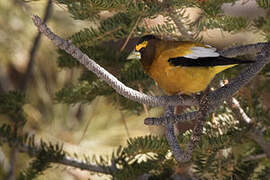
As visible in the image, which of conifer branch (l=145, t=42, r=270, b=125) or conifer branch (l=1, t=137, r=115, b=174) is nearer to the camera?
conifer branch (l=145, t=42, r=270, b=125)

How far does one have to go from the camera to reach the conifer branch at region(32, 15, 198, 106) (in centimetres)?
42

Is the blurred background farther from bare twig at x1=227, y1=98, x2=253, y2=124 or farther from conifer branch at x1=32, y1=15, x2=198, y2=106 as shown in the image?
conifer branch at x1=32, y1=15, x2=198, y2=106

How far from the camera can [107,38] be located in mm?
716

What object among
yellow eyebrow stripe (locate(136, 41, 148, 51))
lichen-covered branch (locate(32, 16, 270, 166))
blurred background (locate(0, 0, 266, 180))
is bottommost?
blurred background (locate(0, 0, 266, 180))

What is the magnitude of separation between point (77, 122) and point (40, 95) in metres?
0.12

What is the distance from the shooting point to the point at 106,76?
48 centimetres

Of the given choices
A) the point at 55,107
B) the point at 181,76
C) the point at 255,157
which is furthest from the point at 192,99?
the point at 55,107

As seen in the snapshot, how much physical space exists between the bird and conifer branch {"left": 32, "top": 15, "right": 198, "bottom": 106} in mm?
26

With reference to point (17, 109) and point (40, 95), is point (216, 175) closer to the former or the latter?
point (17, 109)

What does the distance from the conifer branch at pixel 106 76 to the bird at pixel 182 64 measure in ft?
0.09

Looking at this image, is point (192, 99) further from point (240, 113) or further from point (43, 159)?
point (43, 159)

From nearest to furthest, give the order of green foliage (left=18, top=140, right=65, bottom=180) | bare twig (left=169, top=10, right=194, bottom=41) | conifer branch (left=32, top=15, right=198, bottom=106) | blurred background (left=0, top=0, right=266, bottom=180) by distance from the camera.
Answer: conifer branch (left=32, top=15, right=198, bottom=106), bare twig (left=169, top=10, right=194, bottom=41), green foliage (left=18, top=140, right=65, bottom=180), blurred background (left=0, top=0, right=266, bottom=180)

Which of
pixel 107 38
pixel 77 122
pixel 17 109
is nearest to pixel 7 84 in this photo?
pixel 77 122

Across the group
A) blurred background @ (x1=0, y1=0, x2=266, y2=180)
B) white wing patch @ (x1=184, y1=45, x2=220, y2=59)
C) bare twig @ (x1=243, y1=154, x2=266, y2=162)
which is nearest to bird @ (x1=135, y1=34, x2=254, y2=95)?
white wing patch @ (x1=184, y1=45, x2=220, y2=59)
